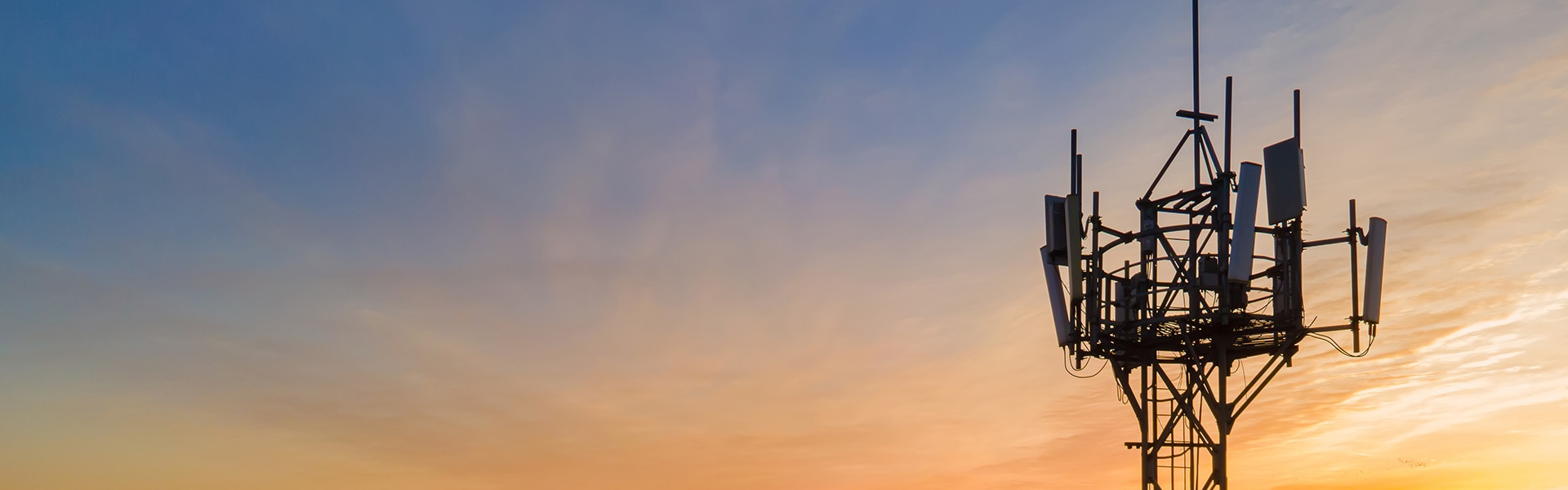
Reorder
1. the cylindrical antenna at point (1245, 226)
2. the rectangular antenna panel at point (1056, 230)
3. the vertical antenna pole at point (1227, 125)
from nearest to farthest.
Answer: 1. the cylindrical antenna at point (1245, 226)
2. the vertical antenna pole at point (1227, 125)
3. the rectangular antenna panel at point (1056, 230)

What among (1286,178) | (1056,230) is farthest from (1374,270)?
(1056,230)

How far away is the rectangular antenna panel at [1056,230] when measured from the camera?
38.3 metres

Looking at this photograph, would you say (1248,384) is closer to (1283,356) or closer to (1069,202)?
(1283,356)

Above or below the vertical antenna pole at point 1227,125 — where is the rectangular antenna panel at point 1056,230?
below

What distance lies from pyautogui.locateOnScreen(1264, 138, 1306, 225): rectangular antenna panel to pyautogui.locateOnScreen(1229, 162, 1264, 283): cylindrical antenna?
773mm

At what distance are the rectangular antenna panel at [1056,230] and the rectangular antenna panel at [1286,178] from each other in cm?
587

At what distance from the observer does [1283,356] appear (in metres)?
35.8

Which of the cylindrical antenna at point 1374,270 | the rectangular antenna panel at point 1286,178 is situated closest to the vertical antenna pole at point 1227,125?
the rectangular antenna panel at point 1286,178

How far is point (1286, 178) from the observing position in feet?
115

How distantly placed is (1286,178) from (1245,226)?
227 cm

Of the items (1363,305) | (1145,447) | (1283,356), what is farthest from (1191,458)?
(1363,305)

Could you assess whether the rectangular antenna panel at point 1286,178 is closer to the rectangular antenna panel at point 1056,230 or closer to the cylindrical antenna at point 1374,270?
the cylindrical antenna at point 1374,270

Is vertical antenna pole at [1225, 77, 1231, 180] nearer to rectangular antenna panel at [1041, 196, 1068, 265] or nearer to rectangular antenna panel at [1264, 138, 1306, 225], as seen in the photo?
rectangular antenna panel at [1264, 138, 1306, 225]

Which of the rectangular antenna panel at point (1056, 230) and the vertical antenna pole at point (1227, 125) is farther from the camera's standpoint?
the rectangular antenna panel at point (1056, 230)
